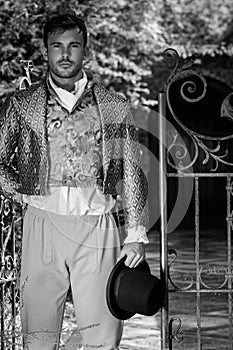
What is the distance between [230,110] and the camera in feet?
13.4

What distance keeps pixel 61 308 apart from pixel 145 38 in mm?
9374

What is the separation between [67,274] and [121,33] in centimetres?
856

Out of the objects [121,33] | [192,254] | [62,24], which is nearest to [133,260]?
[62,24]

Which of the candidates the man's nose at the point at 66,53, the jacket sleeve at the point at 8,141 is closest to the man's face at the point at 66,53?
the man's nose at the point at 66,53

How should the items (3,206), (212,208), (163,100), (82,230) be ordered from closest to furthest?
(82,230) < (163,100) < (3,206) < (212,208)

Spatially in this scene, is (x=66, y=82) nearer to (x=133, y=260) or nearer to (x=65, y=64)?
A: (x=65, y=64)

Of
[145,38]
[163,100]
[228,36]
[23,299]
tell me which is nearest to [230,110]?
[163,100]

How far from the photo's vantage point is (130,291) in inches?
131

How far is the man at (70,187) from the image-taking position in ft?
10.8

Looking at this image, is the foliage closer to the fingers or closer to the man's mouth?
the man's mouth

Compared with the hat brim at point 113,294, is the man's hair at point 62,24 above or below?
above

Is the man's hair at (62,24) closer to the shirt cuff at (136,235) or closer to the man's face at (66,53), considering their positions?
the man's face at (66,53)

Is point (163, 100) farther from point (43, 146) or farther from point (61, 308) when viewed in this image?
point (61, 308)

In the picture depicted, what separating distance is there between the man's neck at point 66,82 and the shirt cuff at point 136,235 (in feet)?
2.01
